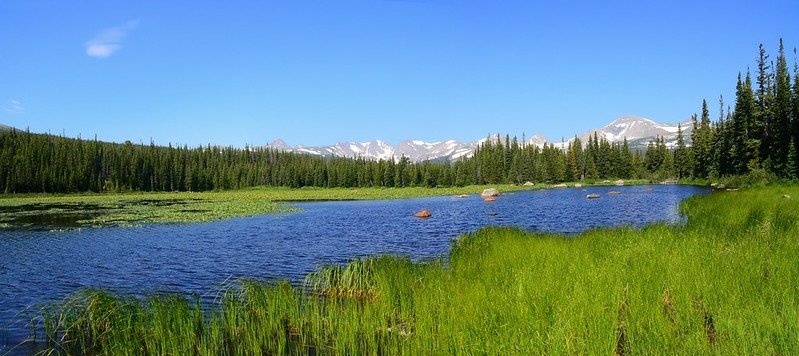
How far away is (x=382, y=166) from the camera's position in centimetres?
16912

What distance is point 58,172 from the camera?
129625 mm

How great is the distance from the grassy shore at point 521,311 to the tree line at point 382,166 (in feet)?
274

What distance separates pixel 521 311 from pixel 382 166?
529 ft

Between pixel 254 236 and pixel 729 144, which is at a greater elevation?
pixel 729 144

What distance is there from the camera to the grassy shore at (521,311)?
22.8ft

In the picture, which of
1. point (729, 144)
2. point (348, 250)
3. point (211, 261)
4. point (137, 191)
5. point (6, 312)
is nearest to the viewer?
point (6, 312)

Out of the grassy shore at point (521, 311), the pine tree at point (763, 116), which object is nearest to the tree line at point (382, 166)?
the pine tree at point (763, 116)

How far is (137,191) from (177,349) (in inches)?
5994

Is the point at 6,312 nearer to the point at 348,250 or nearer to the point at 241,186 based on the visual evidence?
the point at 348,250

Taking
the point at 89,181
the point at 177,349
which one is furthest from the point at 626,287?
the point at 89,181

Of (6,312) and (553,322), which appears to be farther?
(6,312)

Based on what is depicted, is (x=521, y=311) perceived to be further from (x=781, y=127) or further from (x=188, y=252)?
(x=781, y=127)

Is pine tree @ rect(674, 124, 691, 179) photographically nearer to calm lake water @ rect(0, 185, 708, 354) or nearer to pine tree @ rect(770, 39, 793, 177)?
pine tree @ rect(770, 39, 793, 177)

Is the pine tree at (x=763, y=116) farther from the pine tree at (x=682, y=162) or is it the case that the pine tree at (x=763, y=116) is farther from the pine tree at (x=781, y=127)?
the pine tree at (x=682, y=162)
